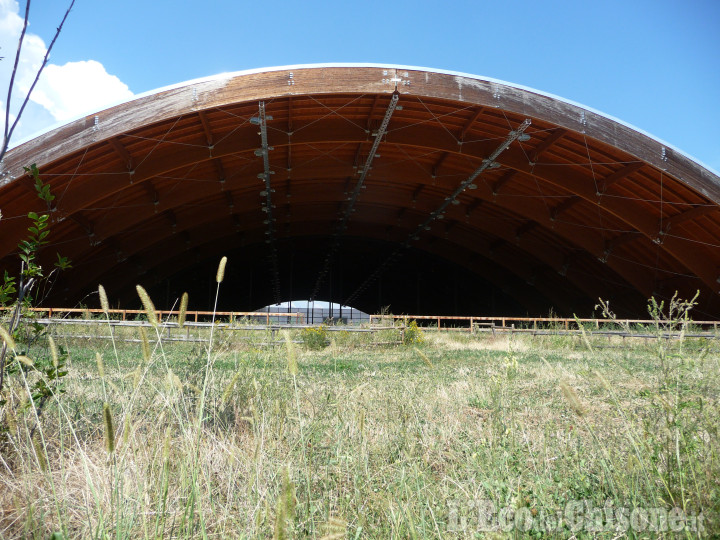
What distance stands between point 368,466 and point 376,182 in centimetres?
2481

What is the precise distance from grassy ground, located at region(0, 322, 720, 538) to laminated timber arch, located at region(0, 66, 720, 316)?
11921mm

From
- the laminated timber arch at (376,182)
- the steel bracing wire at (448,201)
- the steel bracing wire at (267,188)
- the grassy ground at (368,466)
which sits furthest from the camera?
the steel bracing wire at (448,201)

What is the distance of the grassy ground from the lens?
2100 mm

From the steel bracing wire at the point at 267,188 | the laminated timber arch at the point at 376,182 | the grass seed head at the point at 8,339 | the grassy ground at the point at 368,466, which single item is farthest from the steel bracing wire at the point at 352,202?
the grass seed head at the point at 8,339

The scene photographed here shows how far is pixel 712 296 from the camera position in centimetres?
2498

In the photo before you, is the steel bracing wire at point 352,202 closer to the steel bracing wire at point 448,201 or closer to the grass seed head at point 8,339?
the steel bracing wire at point 448,201

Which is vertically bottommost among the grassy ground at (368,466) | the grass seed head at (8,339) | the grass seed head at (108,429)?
the grassy ground at (368,466)

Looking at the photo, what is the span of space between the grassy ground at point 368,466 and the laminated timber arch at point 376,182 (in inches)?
469

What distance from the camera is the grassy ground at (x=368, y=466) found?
2100 millimetres

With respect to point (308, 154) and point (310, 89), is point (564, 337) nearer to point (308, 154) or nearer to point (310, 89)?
point (310, 89)

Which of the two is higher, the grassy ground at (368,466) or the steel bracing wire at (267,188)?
the steel bracing wire at (267,188)

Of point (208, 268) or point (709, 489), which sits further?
point (208, 268)

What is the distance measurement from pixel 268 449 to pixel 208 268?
40288mm

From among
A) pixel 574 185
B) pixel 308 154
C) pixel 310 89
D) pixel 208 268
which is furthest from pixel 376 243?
pixel 310 89
